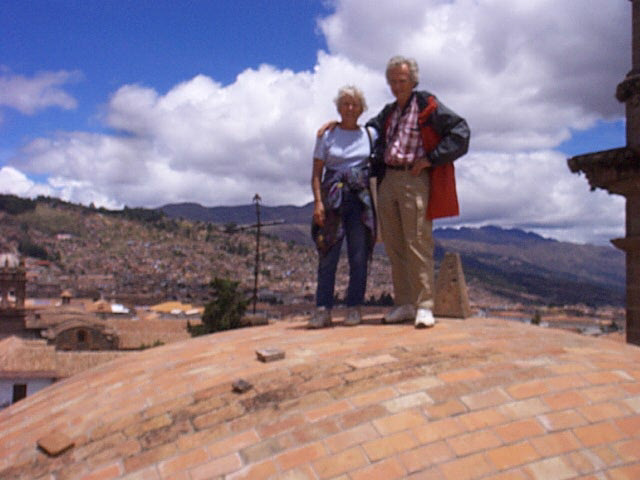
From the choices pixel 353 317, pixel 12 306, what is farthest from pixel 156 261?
pixel 353 317

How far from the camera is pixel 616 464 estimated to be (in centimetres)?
258

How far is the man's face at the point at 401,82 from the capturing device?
176 inches

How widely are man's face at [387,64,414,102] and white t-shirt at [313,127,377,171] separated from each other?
1.20 feet

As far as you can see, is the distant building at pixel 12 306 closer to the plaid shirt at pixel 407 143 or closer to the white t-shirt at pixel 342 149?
the white t-shirt at pixel 342 149

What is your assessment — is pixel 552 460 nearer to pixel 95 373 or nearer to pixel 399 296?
pixel 399 296

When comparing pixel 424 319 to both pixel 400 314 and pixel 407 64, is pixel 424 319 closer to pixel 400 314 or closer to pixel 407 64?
pixel 400 314

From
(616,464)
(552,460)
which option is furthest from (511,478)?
(616,464)

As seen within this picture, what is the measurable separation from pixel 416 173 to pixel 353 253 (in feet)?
2.53

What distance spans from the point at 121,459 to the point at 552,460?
1866 millimetres

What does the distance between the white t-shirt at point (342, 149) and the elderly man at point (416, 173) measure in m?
0.17

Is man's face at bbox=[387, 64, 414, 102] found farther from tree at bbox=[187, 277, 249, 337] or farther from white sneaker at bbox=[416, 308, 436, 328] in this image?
tree at bbox=[187, 277, 249, 337]

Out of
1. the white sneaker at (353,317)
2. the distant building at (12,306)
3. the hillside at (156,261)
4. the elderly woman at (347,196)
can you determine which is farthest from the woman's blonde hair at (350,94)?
the hillside at (156,261)

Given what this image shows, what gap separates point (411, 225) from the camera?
14.6 ft

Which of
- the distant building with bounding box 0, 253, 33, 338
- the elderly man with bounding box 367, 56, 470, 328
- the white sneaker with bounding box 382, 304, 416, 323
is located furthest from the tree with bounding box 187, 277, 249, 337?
the elderly man with bounding box 367, 56, 470, 328
